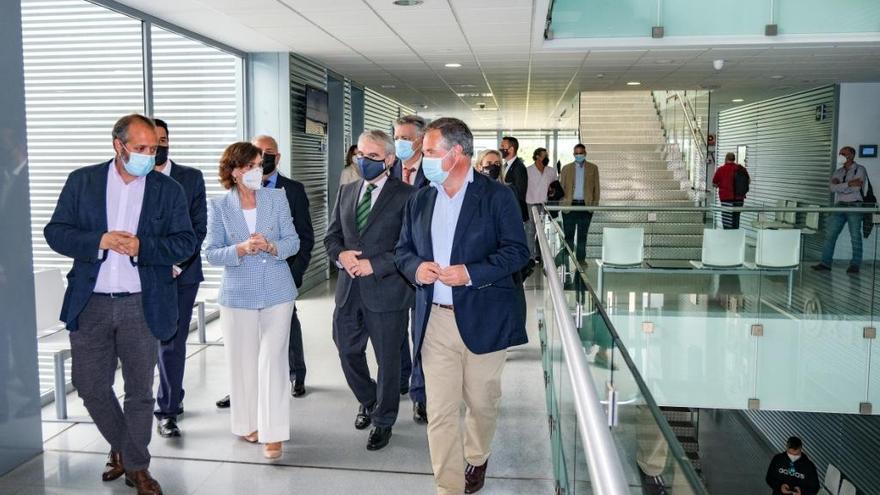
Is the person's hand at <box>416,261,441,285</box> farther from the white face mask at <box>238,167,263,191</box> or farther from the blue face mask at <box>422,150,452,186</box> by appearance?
the white face mask at <box>238,167,263,191</box>

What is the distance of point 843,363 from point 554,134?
26052 millimetres

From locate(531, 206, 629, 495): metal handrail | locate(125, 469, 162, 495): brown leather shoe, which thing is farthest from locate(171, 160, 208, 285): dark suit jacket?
locate(531, 206, 629, 495): metal handrail

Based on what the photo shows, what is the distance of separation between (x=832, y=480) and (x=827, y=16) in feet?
24.8

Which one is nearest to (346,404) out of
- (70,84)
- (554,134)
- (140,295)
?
(140,295)

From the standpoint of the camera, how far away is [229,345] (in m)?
4.21

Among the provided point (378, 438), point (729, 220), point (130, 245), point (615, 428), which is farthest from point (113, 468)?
point (729, 220)

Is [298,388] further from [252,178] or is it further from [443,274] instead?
[443,274]

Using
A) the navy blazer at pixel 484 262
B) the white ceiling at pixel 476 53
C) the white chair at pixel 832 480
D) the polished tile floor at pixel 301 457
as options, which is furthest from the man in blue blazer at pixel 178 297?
the white chair at pixel 832 480

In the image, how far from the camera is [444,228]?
3.59 m

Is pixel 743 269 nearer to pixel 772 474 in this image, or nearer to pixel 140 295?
pixel 772 474

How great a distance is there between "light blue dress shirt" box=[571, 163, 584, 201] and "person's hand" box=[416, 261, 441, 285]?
29.1 feet

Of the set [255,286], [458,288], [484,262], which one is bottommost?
[255,286]

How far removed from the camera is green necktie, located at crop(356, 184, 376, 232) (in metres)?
4.35

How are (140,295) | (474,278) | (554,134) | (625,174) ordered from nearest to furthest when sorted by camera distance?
1. (474,278)
2. (140,295)
3. (625,174)
4. (554,134)
